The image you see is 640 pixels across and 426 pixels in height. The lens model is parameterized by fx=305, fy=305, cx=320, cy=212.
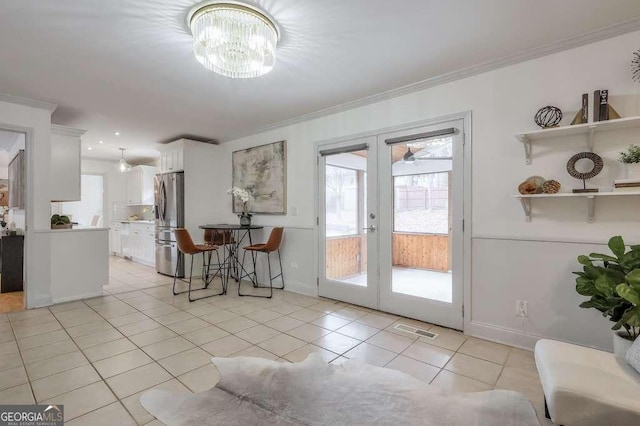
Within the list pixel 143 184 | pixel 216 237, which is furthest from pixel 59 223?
pixel 143 184

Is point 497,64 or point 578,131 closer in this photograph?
point 578,131

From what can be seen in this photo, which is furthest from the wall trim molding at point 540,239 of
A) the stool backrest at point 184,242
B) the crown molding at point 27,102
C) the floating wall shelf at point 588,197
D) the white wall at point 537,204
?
the crown molding at point 27,102

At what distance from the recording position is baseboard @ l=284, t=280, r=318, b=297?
4227mm

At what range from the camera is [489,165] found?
110 inches

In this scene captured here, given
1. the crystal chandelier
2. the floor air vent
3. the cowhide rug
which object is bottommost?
the floor air vent

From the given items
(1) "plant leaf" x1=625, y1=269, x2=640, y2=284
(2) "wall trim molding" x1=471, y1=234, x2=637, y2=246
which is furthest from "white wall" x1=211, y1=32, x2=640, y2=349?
(1) "plant leaf" x1=625, y1=269, x2=640, y2=284

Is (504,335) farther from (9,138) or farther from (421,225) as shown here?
(9,138)

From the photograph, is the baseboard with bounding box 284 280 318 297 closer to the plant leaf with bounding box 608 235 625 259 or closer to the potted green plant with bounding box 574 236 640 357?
the potted green plant with bounding box 574 236 640 357

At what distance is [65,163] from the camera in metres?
4.06

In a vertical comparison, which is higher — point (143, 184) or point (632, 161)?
point (143, 184)

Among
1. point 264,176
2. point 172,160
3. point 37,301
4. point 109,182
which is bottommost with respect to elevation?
point 37,301

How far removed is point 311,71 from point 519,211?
2.27 metres

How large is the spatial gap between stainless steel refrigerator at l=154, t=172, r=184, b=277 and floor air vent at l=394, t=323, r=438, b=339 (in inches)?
153

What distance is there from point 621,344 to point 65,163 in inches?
231
